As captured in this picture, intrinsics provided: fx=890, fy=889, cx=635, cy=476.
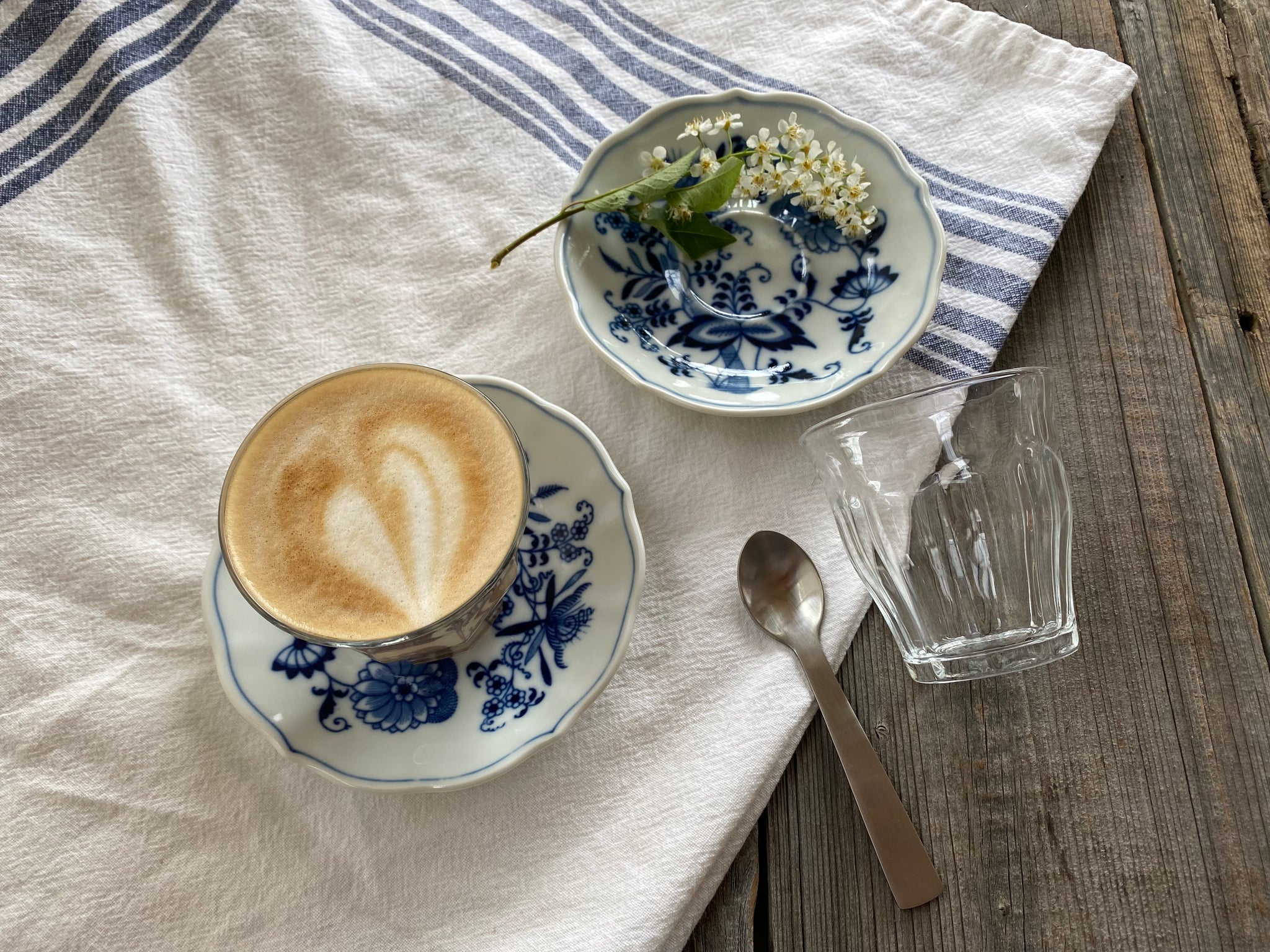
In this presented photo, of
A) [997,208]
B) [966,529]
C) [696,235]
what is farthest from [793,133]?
[966,529]

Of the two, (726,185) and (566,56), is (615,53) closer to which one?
(566,56)

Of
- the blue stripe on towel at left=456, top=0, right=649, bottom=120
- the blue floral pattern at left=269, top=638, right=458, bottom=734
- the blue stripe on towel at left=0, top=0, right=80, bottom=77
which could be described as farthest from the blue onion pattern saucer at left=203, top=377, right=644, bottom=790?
the blue stripe on towel at left=0, top=0, right=80, bottom=77

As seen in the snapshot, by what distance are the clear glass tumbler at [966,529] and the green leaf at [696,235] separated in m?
0.29

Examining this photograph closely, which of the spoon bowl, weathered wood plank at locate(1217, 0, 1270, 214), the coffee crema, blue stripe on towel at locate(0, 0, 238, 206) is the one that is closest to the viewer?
the coffee crema

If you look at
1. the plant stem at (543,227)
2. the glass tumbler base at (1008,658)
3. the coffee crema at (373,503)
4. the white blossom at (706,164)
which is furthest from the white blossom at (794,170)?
the glass tumbler base at (1008,658)

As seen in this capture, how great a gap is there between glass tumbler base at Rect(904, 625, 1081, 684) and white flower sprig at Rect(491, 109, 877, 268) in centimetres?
48

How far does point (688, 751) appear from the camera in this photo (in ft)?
2.89

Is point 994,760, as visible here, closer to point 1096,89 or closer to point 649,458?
point 649,458

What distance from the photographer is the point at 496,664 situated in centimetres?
88

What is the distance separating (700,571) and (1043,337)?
19.4 inches

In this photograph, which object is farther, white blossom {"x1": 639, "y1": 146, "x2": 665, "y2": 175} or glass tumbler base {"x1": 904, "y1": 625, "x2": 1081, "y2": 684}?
white blossom {"x1": 639, "y1": 146, "x2": 665, "y2": 175}

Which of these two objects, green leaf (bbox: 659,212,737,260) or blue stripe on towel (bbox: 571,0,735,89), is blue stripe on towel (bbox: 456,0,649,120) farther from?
green leaf (bbox: 659,212,737,260)

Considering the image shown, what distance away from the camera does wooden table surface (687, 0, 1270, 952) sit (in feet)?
2.77

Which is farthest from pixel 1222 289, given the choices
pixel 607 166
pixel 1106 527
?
pixel 607 166
